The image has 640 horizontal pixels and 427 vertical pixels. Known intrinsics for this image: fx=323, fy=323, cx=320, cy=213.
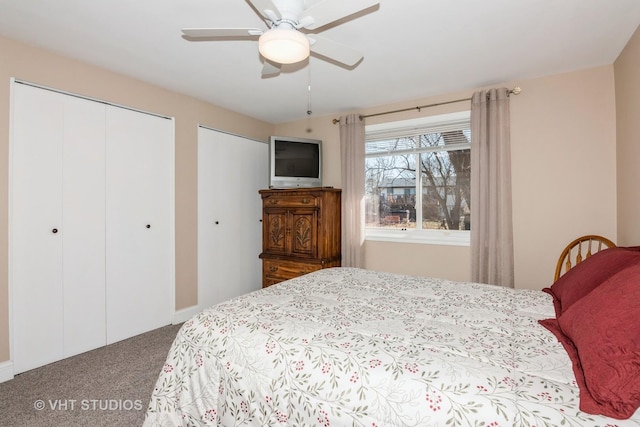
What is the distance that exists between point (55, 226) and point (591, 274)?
3480 millimetres

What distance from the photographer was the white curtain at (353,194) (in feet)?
12.2

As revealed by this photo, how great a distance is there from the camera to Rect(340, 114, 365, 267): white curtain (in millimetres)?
3730

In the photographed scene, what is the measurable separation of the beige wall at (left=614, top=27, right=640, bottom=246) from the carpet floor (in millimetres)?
3443

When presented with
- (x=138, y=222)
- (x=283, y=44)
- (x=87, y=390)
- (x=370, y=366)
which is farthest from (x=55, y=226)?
(x=370, y=366)

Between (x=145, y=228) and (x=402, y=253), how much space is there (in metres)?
2.67

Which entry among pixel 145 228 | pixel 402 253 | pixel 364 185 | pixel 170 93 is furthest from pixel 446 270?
pixel 170 93

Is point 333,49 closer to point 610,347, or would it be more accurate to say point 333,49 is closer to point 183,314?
point 610,347

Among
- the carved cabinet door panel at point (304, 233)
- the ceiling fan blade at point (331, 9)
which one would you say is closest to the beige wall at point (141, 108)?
the carved cabinet door panel at point (304, 233)

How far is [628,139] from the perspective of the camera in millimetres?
2340

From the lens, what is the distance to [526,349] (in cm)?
118

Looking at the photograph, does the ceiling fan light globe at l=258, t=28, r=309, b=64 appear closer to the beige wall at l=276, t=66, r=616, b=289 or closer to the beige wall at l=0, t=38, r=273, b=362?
the beige wall at l=0, t=38, r=273, b=362

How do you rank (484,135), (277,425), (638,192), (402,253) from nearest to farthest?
(277,425) → (638,192) → (484,135) → (402,253)

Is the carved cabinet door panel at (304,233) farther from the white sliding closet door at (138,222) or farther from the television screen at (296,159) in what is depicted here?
the white sliding closet door at (138,222)

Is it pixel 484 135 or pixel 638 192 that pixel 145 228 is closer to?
pixel 484 135
